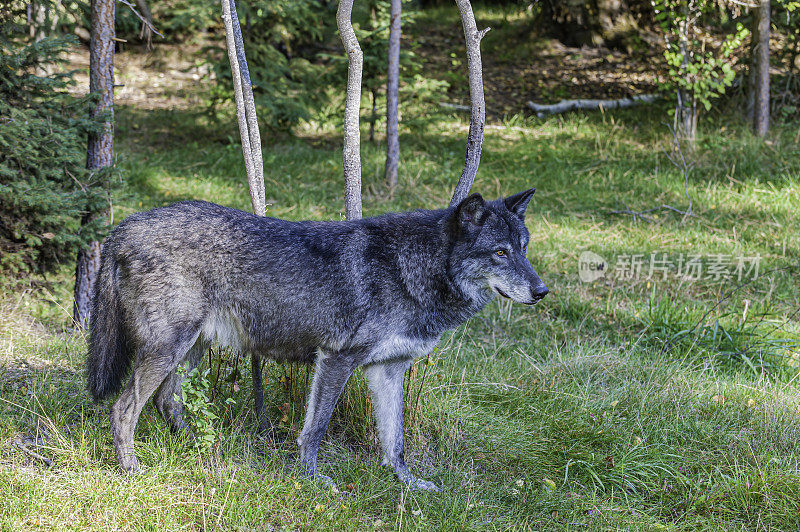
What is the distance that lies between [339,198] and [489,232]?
5.94 metres

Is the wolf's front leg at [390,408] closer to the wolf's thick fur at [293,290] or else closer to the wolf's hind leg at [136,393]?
the wolf's thick fur at [293,290]

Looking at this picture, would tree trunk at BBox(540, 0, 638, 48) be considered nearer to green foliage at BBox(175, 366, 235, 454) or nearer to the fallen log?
the fallen log

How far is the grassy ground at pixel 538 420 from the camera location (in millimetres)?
3678

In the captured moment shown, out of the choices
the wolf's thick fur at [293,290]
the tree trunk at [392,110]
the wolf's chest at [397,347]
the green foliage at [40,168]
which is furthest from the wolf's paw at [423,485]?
the tree trunk at [392,110]

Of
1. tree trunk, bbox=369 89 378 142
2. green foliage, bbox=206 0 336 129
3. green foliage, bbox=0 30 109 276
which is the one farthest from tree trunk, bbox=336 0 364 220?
tree trunk, bbox=369 89 378 142

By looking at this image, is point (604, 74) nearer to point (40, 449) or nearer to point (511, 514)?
point (511, 514)

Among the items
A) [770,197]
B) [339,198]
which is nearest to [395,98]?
[339,198]

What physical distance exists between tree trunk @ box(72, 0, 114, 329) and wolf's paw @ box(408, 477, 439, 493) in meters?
3.44

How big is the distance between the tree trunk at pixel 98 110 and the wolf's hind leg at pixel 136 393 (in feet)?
7.72

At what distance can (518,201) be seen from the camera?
13.5 feet

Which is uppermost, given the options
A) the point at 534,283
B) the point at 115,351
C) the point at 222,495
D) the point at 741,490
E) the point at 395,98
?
the point at 395,98

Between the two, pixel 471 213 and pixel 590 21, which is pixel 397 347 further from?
pixel 590 21

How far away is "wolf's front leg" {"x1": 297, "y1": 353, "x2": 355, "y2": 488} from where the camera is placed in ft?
12.8

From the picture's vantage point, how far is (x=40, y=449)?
13.0ft
